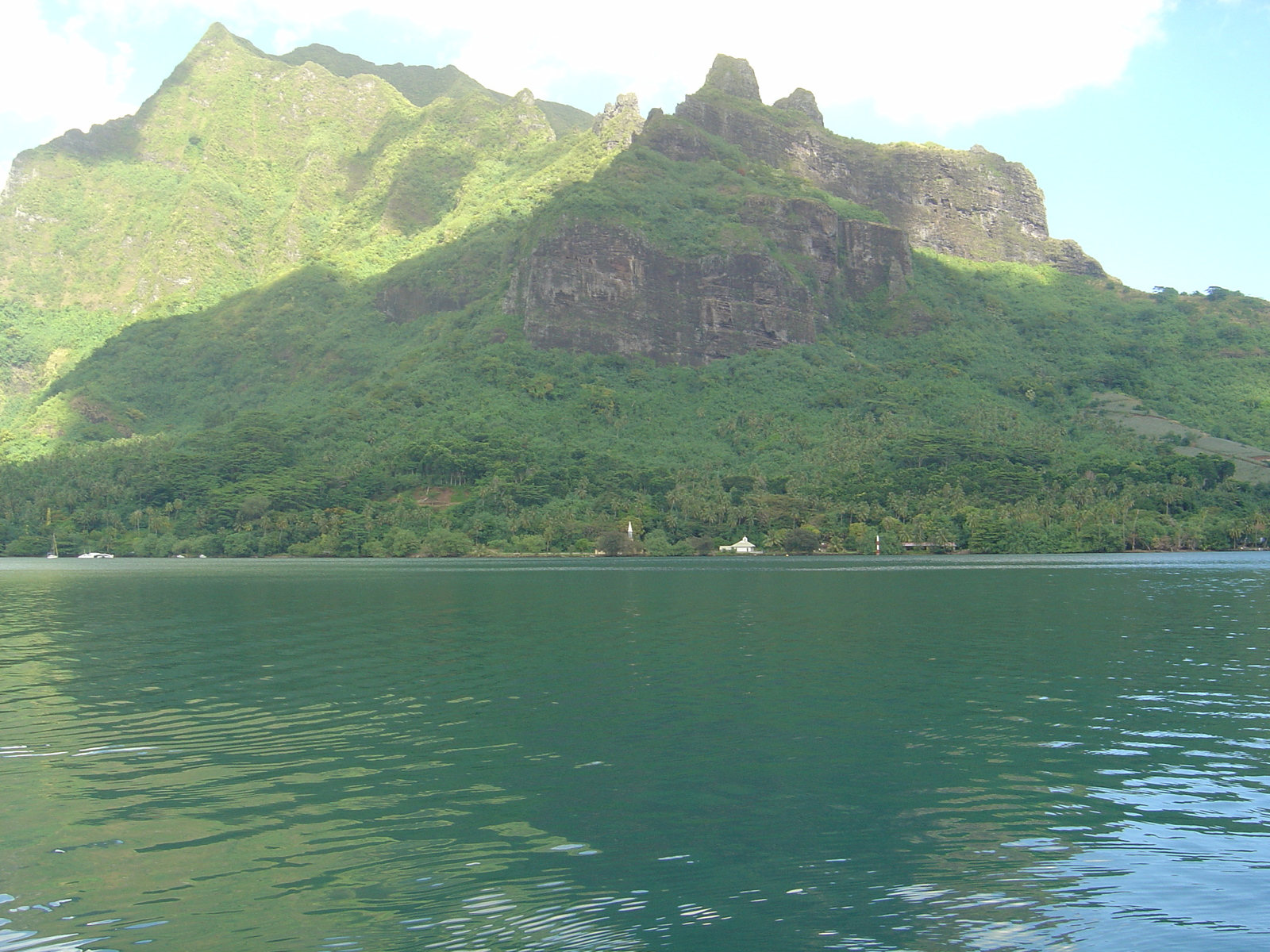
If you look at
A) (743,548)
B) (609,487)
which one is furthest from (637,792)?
(609,487)

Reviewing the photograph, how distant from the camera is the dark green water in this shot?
36.7ft

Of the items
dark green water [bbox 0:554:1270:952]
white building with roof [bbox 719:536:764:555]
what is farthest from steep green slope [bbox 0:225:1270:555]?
dark green water [bbox 0:554:1270:952]

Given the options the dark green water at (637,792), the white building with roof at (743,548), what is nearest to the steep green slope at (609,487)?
the white building with roof at (743,548)

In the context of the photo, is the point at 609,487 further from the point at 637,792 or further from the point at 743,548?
the point at 637,792

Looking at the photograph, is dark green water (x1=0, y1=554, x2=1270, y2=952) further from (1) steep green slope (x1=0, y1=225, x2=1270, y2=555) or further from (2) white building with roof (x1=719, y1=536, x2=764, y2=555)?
(1) steep green slope (x1=0, y1=225, x2=1270, y2=555)

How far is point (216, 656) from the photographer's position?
34219mm

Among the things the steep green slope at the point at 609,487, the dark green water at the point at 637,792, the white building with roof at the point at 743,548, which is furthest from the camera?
the steep green slope at the point at 609,487

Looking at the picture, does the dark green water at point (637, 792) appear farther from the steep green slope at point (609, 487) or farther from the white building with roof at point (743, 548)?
the steep green slope at point (609, 487)

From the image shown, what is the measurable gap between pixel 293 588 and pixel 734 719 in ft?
182

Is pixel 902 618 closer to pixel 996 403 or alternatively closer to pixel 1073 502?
pixel 1073 502

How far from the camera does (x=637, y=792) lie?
16.4m

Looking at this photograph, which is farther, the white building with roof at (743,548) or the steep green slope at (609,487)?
the steep green slope at (609,487)

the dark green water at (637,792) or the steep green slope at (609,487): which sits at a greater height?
the steep green slope at (609,487)

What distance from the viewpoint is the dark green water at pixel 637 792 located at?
11.2 metres
